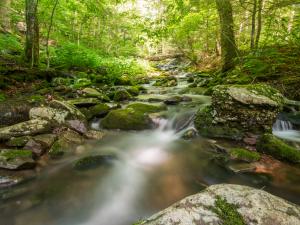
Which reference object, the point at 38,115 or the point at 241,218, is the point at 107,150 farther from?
the point at 241,218

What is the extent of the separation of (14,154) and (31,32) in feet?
21.1

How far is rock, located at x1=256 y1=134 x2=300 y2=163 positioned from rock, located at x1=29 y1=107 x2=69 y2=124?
391 centimetres

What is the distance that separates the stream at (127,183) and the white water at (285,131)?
91 mm

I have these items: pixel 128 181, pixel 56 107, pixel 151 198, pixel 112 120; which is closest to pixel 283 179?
pixel 151 198

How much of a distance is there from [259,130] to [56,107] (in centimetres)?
428

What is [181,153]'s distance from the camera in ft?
16.0

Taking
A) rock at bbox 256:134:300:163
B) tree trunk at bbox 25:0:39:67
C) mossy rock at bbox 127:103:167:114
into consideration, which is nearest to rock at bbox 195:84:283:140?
rock at bbox 256:134:300:163

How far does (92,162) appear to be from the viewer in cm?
430

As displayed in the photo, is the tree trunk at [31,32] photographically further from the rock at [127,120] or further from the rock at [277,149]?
the rock at [277,149]

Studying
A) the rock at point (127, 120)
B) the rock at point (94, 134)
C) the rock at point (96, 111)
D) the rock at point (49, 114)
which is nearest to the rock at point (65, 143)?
the rock at point (94, 134)

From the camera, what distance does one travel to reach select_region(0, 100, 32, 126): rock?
522 cm

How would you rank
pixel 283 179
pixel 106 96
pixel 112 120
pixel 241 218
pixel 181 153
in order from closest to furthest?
1. pixel 241 218
2. pixel 283 179
3. pixel 181 153
4. pixel 112 120
5. pixel 106 96

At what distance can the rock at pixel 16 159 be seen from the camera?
3700 millimetres

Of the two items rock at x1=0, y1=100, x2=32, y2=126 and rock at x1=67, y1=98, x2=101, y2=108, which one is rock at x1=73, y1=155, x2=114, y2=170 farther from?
rock at x1=67, y1=98, x2=101, y2=108
